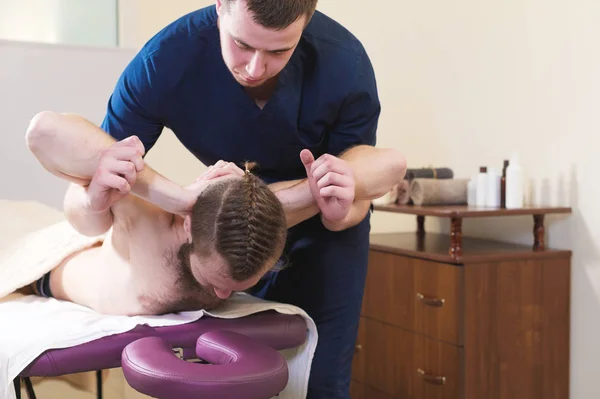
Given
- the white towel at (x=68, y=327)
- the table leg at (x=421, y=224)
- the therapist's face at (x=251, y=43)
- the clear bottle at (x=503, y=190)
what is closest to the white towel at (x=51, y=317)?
the white towel at (x=68, y=327)

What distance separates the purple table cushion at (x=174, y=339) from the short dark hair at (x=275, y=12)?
2.04 ft

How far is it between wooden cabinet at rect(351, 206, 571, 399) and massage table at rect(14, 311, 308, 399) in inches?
31.3

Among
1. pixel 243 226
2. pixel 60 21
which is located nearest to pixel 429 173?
pixel 243 226

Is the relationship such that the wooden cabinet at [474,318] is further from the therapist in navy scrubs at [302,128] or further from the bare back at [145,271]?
the bare back at [145,271]

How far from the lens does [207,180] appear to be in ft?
4.61

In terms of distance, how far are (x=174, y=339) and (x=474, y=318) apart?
109cm

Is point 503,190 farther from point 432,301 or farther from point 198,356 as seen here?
point 198,356

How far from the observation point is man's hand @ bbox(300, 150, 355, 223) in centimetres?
135

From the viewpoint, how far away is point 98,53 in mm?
3275

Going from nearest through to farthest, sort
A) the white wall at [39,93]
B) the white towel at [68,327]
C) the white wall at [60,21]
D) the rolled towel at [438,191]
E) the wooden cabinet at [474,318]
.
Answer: the white towel at [68,327] < the wooden cabinet at [474,318] < the rolled towel at [438,191] < the white wall at [39,93] < the white wall at [60,21]

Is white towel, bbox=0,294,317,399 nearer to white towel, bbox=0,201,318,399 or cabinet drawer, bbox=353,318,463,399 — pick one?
white towel, bbox=0,201,318,399

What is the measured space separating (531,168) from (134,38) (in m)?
1.99

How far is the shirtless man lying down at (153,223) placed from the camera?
4.23ft

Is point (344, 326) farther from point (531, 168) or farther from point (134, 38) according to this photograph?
point (134, 38)
